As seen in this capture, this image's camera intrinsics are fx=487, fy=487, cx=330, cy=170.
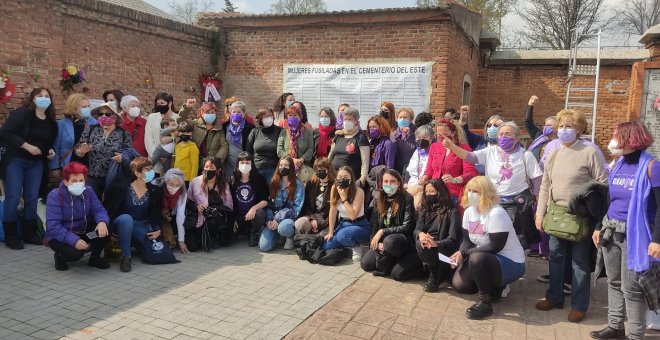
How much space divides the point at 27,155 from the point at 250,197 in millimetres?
2904

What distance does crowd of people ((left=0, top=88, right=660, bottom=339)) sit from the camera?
4402 millimetres

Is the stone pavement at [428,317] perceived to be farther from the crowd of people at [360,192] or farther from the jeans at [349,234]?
the jeans at [349,234]

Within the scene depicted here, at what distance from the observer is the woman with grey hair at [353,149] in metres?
6.79

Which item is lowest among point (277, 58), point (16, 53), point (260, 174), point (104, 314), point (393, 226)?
point (104, 314)

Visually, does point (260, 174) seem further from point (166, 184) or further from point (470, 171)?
point (470, 171)

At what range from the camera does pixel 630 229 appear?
3.89 meters

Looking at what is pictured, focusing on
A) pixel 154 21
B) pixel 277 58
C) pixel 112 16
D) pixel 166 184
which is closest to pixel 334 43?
pixel 277 58

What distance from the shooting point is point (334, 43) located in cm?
1083

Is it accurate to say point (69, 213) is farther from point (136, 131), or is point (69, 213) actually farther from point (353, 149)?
point (353, 149)

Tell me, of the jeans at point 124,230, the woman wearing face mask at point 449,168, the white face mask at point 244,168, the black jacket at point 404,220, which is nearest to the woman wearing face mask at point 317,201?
the white face mask at point 244,168

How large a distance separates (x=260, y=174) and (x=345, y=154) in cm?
129

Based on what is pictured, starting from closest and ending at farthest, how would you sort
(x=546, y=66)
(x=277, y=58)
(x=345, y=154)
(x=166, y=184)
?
1. (x=166, y=184)
2. (x=345, y=154)
3. (x=277, y=58)
4. (x=546, y=66)

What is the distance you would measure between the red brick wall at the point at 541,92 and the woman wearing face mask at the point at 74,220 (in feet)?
37.2

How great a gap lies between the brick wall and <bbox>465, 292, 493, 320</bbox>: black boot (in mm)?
7092
